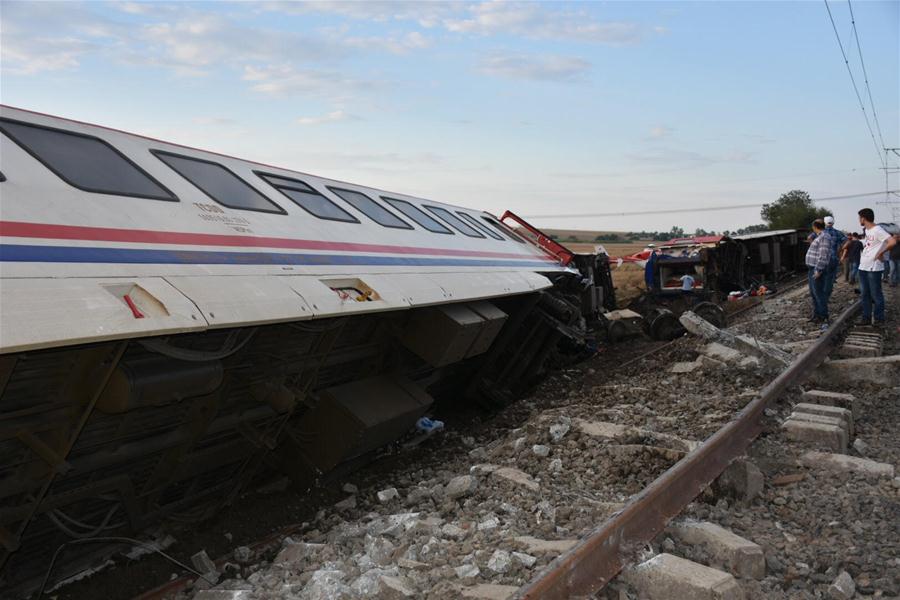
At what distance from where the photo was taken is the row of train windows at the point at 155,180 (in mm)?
4234

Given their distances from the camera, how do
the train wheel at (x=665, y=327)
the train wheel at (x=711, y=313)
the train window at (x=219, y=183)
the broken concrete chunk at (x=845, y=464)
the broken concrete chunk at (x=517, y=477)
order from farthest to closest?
the train wheel at (x=711, y=313), the train wheel at (x=665, y=327), the train window at (x=219, y=183), the broken concrete chunk at (x=517, y=477), the broken concrete chunk at (x=845, y=464)

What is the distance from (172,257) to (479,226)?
6940 mm

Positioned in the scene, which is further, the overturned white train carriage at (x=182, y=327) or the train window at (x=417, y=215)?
the train window at (x=417, y=215)

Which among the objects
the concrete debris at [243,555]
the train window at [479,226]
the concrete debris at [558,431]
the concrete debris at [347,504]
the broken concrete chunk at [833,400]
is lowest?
the concrete debris at [243,555]

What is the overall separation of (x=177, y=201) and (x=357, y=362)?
7.11 ft

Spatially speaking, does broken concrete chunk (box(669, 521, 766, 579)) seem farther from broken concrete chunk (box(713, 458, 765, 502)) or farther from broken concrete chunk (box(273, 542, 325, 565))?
broken concrete chunk (box(273, 542, 325, 565))

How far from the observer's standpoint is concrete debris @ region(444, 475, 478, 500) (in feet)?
15.8

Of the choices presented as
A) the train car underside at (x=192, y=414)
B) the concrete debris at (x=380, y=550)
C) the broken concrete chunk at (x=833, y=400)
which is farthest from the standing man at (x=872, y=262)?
the concrete debris at (x=380, y=550)

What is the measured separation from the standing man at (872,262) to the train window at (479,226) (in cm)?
510

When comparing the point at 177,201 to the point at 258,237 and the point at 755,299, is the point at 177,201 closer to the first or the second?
the point at 258,237

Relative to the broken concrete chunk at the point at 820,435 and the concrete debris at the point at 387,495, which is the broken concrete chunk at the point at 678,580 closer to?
the concrete debris at the point at 387,495

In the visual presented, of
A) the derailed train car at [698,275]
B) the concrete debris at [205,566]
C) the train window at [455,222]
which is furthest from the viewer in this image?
the derailed train car at [698,275]

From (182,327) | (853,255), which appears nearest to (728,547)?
(182,327)

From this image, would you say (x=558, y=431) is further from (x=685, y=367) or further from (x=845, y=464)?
(x=685, y=367)
